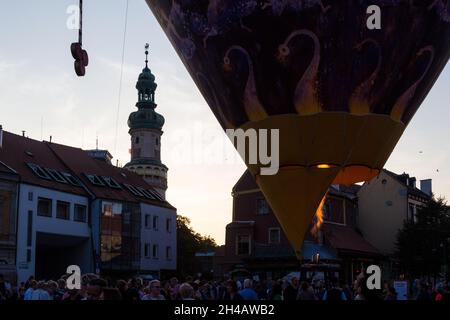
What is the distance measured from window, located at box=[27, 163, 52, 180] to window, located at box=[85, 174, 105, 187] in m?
4.20

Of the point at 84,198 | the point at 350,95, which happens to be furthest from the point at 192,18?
the point at 84,198

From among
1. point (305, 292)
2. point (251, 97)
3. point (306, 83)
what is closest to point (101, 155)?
point (305, 292)

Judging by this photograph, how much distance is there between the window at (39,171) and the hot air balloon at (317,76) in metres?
28.4

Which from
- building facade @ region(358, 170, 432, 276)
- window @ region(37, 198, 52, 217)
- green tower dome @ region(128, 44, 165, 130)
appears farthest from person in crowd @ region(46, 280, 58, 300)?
green tower dome @ region(128, 44, 165, 130)

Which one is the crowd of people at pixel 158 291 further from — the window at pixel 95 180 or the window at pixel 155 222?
the window at pixel 155 222

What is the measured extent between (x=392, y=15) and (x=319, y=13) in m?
1.25

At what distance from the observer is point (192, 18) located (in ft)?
43.8

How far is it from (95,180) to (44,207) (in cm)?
638

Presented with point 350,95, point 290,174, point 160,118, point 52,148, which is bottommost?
point 290,174

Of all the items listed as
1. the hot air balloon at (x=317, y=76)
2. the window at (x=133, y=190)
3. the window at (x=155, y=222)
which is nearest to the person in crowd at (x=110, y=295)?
the hot air balloon at (x=317, y=76)

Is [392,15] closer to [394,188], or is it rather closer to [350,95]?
[350,95]

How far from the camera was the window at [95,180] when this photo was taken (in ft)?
148
